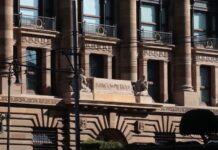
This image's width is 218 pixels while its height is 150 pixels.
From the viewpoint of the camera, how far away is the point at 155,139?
75.0 metres

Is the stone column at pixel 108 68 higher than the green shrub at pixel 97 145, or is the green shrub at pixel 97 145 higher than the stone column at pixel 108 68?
the stone column at pixel 108 68

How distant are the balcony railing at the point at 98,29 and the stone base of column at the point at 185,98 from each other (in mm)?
7570

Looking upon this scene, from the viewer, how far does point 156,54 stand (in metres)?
76.1

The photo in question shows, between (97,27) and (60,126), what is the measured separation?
28.7 ft

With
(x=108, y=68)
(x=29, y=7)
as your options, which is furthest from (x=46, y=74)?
(x=108, y=68)

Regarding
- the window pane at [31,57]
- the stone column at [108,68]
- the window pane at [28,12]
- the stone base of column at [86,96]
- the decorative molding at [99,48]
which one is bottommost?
the stone base of column at [86,96]

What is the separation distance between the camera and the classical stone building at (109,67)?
2657 inches

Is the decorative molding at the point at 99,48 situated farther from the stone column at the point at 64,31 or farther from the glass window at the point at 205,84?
the glass window at the point at 205,84

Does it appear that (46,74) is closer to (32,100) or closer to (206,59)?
(32,100)

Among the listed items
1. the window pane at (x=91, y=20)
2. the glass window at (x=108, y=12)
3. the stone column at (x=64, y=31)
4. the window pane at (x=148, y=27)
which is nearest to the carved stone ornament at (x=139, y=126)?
the stone column at (x=64, y=31)

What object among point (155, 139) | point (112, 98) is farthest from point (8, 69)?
point (155, 139)

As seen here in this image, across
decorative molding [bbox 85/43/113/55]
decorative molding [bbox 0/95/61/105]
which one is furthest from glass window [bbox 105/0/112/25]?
decorative molding [bbox 0/95/61/105]

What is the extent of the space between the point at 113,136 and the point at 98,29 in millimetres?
8385

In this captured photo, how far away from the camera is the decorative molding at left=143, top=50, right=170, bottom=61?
75375mm
